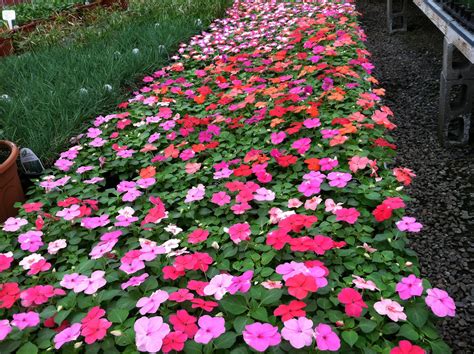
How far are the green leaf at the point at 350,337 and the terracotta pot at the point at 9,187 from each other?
1.86m

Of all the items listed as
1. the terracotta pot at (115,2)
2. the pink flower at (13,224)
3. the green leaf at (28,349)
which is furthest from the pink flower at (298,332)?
the terracotta pot at (115,2)

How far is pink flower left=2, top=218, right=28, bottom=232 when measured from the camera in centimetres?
200

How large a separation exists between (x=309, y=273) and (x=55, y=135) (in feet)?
7.20

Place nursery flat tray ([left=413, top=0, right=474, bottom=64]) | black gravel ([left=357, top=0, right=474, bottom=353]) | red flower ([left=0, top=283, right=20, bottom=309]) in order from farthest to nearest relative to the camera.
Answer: nursery flat tray ([left=413, top=0, right=474, bottom=64])
black gravel ([left=357, top=0, right=474, bottom=353])
red flower ([left=0, top=283, right=20, bottom=309])

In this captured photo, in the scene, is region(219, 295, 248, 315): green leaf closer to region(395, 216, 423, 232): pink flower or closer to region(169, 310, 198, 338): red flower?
region(169, 310, 198, 338): red flower

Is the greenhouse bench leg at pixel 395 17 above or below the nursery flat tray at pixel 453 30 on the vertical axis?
below

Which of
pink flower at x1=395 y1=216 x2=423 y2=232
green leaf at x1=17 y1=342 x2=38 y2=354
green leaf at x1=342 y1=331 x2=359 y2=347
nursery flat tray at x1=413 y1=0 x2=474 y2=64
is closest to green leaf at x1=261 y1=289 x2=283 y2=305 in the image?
green leaf at x1=342 y1=331 x2=359 y2=347

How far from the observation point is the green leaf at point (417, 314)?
1.29 m

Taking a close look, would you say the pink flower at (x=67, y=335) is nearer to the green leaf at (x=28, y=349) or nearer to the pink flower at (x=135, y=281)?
the green leaf at (x=28, y=349)

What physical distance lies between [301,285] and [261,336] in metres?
0.21

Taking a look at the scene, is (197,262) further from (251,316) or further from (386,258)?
(386,258)

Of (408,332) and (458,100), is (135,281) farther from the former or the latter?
(458,100)

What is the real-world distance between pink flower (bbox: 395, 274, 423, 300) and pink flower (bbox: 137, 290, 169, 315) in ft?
2.39

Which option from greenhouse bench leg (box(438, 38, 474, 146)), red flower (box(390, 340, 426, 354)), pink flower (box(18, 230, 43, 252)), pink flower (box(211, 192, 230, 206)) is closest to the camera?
red flower (box(390, 340, 426, 354))
